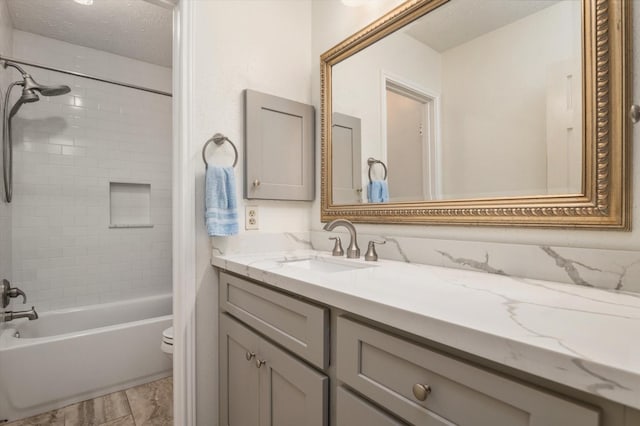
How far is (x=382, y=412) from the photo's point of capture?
0.67m

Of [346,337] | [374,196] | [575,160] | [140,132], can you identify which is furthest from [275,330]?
[140,132]

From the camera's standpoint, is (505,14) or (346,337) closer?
(346,337)

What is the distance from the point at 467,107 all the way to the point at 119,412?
2.26 m

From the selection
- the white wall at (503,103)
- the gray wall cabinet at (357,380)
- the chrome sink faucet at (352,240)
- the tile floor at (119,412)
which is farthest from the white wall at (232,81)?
the white wall at (503,103)

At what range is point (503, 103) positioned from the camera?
1.02m

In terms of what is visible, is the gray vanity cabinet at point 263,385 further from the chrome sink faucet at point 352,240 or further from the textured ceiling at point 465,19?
the textured ceiling at point 465,19

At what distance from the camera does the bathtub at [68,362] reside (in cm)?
162

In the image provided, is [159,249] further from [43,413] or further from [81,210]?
[43,413]

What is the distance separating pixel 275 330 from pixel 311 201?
2.82 ft

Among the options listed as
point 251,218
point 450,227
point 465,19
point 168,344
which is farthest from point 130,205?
point 465,19

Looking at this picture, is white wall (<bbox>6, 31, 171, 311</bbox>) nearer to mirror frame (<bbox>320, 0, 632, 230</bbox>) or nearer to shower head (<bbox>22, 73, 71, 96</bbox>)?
shower head (<bbox>22, 73, 71, 96</bbox>)

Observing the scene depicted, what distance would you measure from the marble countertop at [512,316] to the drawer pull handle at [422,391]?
0.10 metres

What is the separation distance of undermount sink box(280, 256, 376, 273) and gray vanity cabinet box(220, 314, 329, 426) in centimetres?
35

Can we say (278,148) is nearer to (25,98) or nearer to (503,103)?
(503,103)
